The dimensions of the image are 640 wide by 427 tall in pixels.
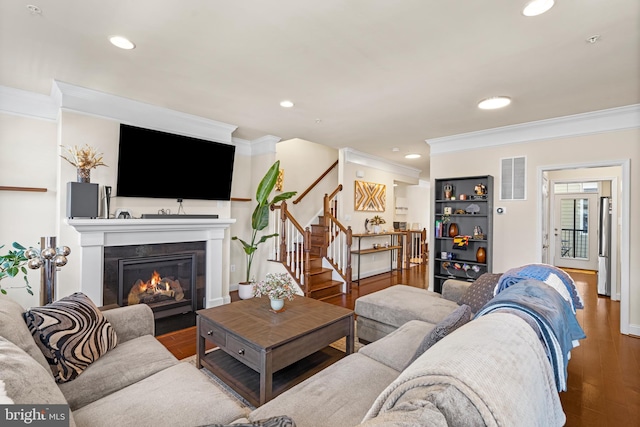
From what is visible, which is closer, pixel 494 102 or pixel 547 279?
pixel 547 279

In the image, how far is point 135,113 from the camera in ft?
11.4

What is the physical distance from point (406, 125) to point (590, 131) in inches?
87.3

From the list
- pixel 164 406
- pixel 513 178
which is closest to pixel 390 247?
pixel 513 178

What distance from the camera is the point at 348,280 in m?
5.18

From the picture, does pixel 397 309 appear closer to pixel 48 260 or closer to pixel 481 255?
pixel 481 255

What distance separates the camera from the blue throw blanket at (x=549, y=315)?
3.86 ft

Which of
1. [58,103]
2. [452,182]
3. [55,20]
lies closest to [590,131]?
[452,182]

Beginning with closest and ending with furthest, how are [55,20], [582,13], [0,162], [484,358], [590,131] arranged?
[484,358]
[582,13]
[55,20]
[0,162]
[590,131]

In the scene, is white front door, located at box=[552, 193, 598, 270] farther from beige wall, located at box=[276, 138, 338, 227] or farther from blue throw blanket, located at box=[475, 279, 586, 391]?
blue throw blanket, located at box=[475, 279, 586, 391]

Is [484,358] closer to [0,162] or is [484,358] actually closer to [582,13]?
[582,13]

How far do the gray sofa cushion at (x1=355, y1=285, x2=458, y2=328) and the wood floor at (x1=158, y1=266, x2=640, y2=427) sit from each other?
103 cm

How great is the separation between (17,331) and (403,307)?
2644 millimetres

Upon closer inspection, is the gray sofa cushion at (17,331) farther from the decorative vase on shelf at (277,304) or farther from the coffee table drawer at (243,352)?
the decorative vase on shelf at (277,304)

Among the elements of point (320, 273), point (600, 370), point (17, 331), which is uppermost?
point (17, 331)
